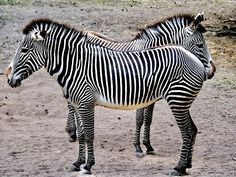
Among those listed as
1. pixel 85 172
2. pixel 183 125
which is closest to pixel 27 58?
pixel 85 172

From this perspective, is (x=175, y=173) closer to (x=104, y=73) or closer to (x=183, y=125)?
(x=183, y=125)

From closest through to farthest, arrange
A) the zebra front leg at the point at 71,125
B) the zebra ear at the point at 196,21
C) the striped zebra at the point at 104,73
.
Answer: the striped zebra at the point at 104,73 < the zebra ear at the point at 196,21 < the zebra front leg at the point at 71,125

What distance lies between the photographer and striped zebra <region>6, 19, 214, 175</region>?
8.51 metres

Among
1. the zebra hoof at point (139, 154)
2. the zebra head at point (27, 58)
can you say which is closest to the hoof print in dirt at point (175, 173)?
the zebra hoof at point (139, 154)

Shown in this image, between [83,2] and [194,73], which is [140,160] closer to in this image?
[194,73]

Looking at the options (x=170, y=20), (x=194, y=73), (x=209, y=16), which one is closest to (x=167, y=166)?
(x=194, y=73)

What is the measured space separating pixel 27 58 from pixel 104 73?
114 centimetres

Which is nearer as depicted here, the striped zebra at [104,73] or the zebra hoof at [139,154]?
the striped zebra at [104,73]

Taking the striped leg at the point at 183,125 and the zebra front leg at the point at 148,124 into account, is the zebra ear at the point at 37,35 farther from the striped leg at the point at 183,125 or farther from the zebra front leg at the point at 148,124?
the zebra front leg at the point at 148,124

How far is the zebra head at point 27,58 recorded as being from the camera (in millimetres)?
8602

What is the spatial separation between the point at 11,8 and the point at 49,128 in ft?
34.1

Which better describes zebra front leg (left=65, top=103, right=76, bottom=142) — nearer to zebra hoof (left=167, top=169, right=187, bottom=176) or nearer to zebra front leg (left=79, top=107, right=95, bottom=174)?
zebra front leg (left=79, top=107, right=95, bottom=174)

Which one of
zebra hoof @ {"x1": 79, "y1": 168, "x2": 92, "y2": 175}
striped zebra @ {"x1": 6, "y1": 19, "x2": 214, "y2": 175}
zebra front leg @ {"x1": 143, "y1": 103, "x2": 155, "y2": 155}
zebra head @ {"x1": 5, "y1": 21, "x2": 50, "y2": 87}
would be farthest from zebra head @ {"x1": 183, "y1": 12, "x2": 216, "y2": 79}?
zebra hoof @ {"x1": 79, "y1": 168, "x2": 92, "y2": 175}

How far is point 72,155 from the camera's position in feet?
31.2
